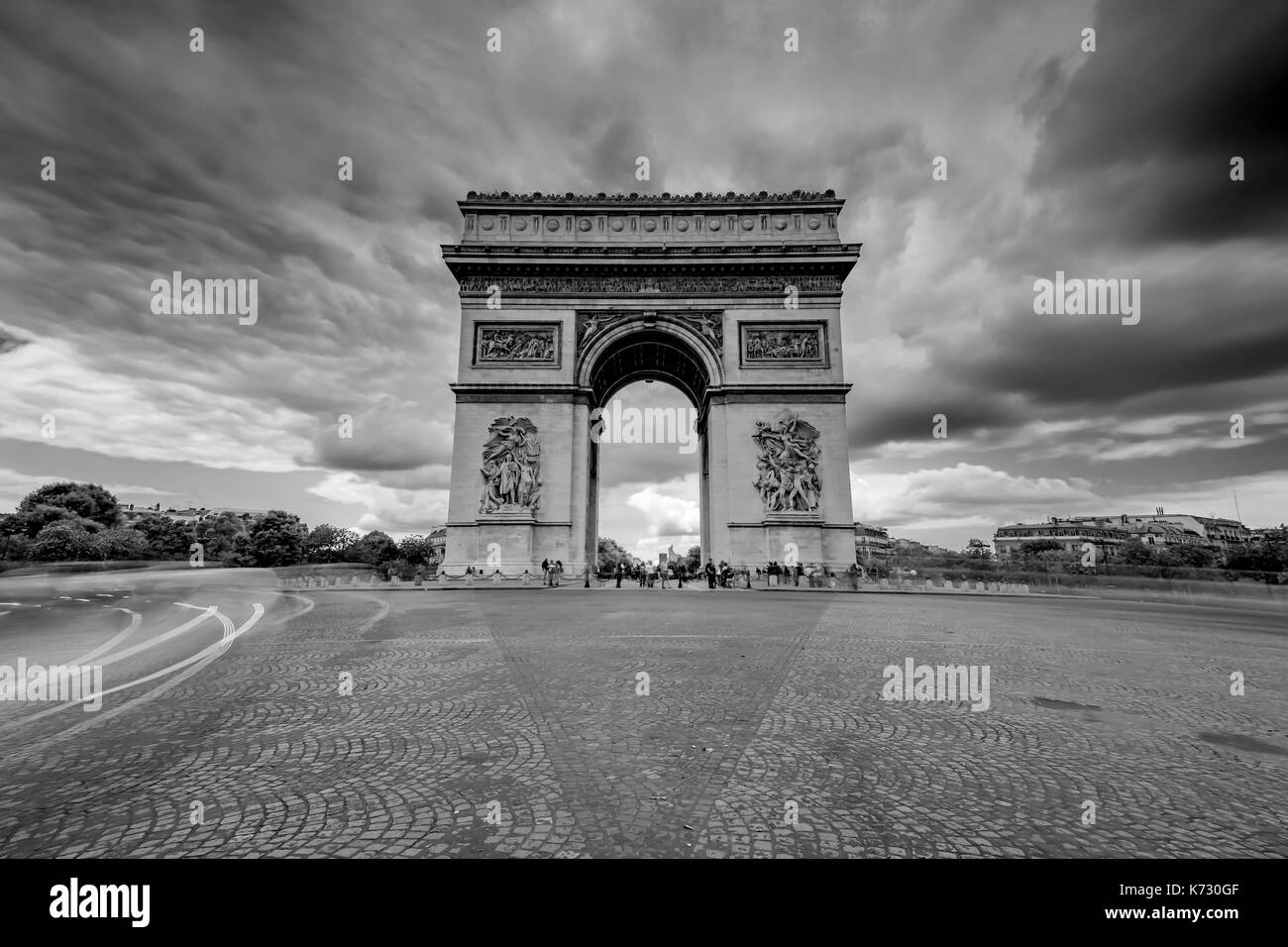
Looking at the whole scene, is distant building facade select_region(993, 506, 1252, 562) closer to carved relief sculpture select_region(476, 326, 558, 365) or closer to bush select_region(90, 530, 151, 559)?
carved relief sculpture select_region(476, 326, 558, 365)

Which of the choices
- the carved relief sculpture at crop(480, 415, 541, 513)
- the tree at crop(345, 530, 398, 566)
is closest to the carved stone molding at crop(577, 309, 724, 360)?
the carved relief sculpture at crop(480, 415, 541, 513)

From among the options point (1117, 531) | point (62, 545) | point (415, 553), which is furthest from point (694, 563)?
point (1117, 531)

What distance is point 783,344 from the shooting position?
2820 cm

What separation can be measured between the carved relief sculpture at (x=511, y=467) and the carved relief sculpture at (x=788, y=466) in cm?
1066

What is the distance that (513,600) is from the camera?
1645 centimetres

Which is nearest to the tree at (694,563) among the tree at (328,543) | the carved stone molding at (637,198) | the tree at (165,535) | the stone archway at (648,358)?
the stone archway at (648,358)

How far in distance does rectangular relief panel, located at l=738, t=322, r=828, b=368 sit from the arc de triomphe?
72mm

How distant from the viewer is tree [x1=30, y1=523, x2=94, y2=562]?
35194 millimetres

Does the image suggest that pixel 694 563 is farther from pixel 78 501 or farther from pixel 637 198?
pixel 78 501

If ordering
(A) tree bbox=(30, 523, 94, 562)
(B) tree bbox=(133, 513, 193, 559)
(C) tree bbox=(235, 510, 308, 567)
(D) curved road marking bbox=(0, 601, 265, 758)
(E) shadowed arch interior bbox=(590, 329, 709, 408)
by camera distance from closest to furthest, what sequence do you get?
(D) curved road marking bbox=(0, 601, 265, 758) < (E) shadowed arch interior bbox=(590, 329, 709, 408) < (A) tree bbox=(30, 523, 94, 562) < (C) tree bbox=(235, 510, 308, 567) < (B) tree bbox=(133, 513, 193, 559)

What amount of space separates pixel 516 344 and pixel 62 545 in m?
34.7

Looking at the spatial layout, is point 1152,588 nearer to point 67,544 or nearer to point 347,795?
point 347,795

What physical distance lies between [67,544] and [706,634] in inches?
1890
